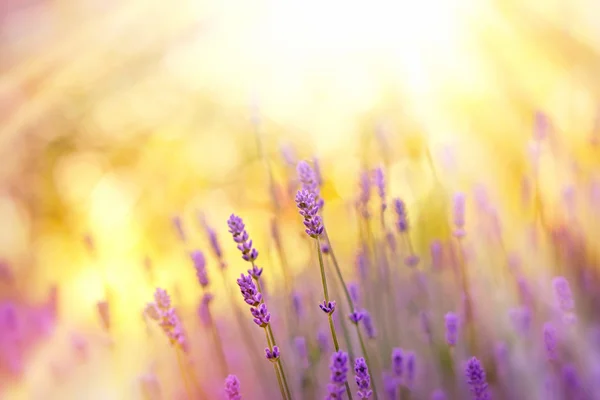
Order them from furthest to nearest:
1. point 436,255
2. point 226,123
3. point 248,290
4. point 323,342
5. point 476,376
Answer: point 226,123
point 436,255
point 323,342
point 476,376
point 248,290

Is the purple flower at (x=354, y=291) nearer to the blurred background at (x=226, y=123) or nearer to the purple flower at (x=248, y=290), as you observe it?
the blurred background at (x=226, y=123)

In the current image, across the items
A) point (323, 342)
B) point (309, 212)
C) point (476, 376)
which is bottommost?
point (476, 376)

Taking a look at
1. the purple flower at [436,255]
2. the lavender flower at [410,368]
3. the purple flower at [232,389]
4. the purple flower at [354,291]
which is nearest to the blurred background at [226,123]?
the purple flower at [436,255]

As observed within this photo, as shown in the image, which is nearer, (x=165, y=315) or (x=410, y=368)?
(x=165, y=315)

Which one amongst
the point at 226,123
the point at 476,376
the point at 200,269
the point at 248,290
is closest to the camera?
the point at 248,290

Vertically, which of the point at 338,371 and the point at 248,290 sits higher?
the point at 248,290

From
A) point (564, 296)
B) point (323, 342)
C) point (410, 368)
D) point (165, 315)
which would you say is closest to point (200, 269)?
point (165, 315)

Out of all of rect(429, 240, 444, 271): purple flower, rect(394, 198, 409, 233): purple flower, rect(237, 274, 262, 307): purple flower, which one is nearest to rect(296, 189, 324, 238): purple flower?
rect(237, 274, 262, 307): purple flower

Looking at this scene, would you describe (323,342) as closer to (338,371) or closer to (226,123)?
(338,371)

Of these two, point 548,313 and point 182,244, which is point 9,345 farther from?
point 548,313
